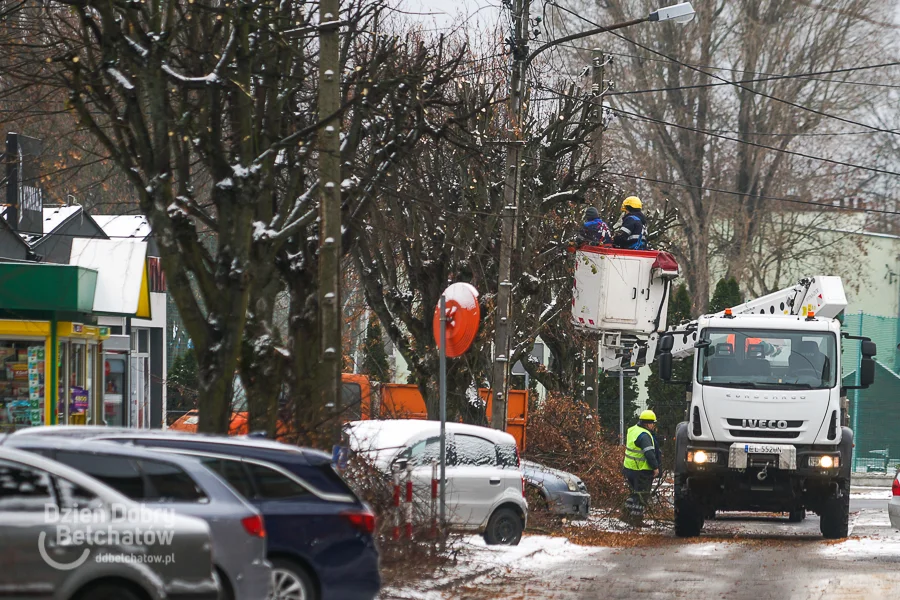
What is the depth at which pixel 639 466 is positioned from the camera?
72.3ft

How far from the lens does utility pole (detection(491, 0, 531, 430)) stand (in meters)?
21.0

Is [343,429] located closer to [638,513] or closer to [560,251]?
[638,513]

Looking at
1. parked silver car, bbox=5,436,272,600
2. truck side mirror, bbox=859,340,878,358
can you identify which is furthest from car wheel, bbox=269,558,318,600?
truck side mirror, bbox=859,340,878,358

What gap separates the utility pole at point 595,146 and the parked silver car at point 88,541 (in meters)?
19.5

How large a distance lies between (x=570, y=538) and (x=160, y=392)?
25.4 meters

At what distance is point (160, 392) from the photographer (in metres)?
42.7

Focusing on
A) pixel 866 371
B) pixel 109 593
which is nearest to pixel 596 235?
pixel 866 371

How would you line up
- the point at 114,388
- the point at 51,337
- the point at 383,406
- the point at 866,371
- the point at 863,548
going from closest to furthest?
the point at 863,548 → the point at 383,406 → the point at 866,371 → the point at 51,337 → the point at 114,388

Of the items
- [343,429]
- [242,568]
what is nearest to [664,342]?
[343,429]

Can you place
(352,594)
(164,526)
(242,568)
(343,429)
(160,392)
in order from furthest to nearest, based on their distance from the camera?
(160,392), (343,429), (352,594), (242,568), (164,526)

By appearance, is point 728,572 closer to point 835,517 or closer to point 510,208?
point 835,517

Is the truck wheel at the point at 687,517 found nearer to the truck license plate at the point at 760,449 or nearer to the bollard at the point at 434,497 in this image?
the truck license plate at the point at 760,449

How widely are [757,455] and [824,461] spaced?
3.00ft

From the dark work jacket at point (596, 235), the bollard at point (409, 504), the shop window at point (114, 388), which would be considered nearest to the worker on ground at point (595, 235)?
the dark work jacket at point (596, 235)
